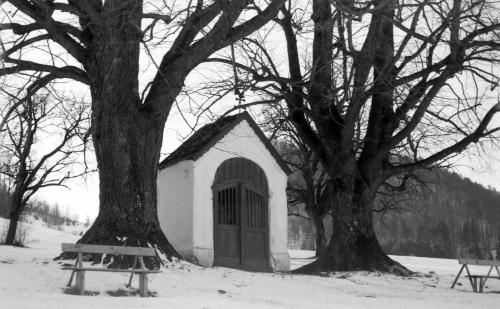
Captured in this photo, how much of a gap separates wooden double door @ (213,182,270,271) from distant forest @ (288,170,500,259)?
54.7 metres

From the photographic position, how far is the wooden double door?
17.5 m

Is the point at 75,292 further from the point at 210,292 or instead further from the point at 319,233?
the point at 319,233

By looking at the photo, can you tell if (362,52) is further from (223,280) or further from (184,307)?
(184,307)

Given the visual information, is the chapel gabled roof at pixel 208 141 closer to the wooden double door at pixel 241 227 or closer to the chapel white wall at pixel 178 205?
the chapel white wall at pixel 178 205

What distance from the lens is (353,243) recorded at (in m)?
16.0

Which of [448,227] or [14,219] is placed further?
[448,227]

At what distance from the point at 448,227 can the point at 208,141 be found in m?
88.4

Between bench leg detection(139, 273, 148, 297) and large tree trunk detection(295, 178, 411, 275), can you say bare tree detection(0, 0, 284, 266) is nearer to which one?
bench leg detection(139, 273, 148, 297)

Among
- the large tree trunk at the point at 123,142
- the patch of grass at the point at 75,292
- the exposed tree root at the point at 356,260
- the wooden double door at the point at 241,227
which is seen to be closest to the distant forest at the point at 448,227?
the wooden double door at the point at 241,227

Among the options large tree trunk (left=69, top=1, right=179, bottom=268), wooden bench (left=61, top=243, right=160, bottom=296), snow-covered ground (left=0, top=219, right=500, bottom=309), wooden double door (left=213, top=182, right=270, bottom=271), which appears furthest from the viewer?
wooden double door (left=213, top=182, right=270, bottom=271)

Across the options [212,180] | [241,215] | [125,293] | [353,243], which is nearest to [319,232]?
[241,215]

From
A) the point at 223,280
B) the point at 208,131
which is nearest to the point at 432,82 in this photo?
the point at 208,131

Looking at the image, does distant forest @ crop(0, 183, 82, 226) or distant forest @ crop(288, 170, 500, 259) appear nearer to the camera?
distant forest @ crop(0, 183, 82, 226)

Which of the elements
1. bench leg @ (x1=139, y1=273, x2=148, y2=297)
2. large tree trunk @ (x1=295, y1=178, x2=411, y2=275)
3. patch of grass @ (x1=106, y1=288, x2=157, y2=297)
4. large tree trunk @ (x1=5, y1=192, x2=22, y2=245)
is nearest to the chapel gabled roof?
large tree trunk @ (x1=295, y1=178, x2=411, y2=275)
